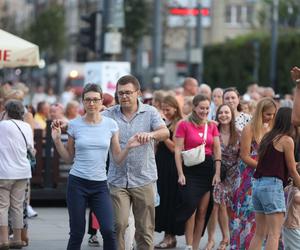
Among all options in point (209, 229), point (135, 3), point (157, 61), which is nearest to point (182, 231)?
point (209, 229)

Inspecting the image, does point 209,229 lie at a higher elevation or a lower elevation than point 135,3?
lower

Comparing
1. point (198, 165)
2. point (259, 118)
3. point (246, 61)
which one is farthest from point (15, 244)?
point (246, 61)

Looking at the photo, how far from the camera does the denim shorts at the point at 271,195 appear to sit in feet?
33.9

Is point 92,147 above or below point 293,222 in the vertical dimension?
above

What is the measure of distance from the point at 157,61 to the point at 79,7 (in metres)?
49.2

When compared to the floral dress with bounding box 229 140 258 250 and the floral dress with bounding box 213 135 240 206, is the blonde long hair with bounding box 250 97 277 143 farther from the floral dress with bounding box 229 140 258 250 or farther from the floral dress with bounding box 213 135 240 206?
the floral dress with bounding box 213 135 240 206

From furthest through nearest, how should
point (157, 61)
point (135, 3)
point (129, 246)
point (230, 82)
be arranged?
1. point (230, 82)
2. point (135, 3)
3. point (157, 61)
4. point (129, 246)

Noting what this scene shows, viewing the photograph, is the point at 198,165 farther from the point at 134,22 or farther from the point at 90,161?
the point at 134,22

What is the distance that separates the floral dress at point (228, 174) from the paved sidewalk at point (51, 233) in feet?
3.87

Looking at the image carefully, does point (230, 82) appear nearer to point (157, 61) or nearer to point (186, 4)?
point (186, 4)

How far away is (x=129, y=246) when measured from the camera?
11.6 metres

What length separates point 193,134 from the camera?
1253 centimetres

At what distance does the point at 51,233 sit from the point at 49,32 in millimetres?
56664

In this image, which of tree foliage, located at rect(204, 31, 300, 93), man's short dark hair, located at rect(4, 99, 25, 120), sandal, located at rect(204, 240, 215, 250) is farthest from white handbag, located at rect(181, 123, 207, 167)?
tree foliage, located at rect(204, 31, 300, 93)
